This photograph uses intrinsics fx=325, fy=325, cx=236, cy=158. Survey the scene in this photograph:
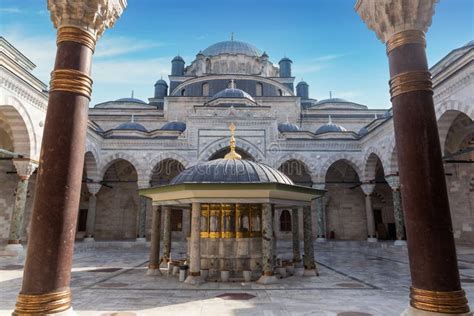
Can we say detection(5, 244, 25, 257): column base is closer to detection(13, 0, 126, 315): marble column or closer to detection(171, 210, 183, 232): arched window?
detection(171, 210, 183, 232): arched window

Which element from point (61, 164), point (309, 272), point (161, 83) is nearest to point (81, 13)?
point (61, 164)

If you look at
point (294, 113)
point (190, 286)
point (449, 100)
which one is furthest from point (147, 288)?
point (294, 113)

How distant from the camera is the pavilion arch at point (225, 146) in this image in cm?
1741

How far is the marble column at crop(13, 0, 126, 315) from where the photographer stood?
303cm

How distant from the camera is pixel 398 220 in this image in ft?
51.4

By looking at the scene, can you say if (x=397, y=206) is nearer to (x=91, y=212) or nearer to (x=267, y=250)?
(x=267, y=250)

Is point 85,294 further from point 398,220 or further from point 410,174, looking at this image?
point 398,220

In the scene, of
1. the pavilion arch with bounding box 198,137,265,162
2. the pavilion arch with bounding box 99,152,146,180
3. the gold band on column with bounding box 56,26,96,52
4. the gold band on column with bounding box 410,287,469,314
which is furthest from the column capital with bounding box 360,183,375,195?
the gold band on column with bounding box 56,26,96,52

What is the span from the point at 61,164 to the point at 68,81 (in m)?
0.90

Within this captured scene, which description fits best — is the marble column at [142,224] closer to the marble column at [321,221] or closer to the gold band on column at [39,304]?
the marble column at [321,221]

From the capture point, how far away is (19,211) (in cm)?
1221

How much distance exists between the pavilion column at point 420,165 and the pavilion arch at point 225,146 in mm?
13678

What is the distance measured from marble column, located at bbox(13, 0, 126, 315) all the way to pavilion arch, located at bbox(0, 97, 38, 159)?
977cm

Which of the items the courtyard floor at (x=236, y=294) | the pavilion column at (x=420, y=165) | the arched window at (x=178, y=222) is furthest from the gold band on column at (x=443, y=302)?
the arched window at (x=178, y=222)
